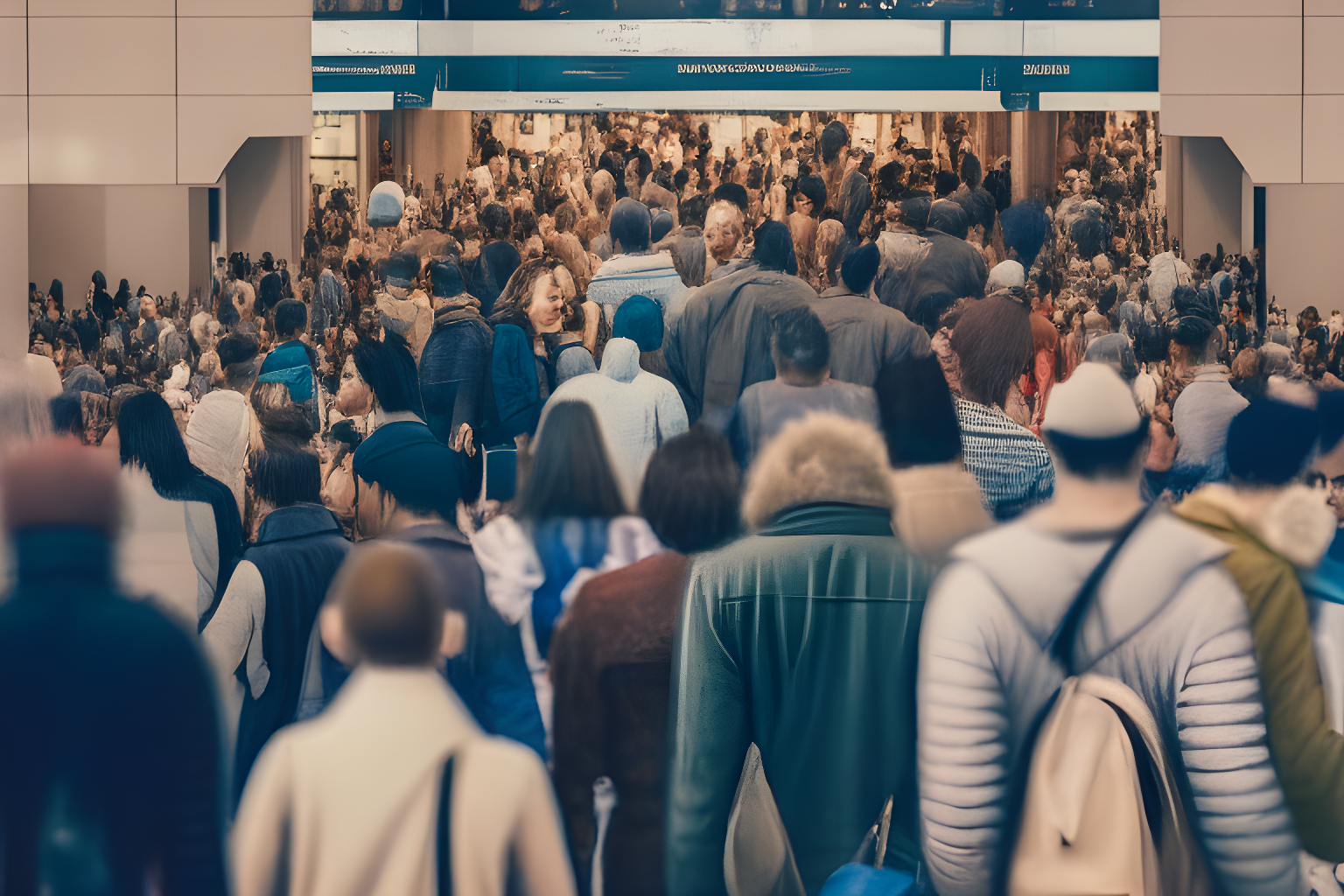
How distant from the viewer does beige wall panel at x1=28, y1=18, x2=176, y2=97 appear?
4.61m

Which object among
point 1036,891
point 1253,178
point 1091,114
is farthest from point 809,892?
point 1091,114

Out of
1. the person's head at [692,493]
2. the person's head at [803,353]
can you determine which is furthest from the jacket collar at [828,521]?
the person's head at [803,353]

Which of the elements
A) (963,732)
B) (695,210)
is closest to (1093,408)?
(963,732)

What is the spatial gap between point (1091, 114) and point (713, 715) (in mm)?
5411

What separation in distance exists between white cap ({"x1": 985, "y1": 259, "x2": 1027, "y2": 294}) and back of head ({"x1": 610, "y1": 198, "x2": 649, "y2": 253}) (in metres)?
1.50

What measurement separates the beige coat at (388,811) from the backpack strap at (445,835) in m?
0.01

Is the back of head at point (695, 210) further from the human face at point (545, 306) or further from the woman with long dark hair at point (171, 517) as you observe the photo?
the woman with long dark hair at point (171, 517)

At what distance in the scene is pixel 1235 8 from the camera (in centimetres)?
515

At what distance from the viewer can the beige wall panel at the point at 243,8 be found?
4715 millimetres

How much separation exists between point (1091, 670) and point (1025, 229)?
4.08 m

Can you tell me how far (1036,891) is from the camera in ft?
11.5

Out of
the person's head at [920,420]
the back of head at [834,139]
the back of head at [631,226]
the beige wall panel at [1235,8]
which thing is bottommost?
the person's head at [920,420]

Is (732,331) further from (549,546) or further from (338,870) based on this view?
(338,870)

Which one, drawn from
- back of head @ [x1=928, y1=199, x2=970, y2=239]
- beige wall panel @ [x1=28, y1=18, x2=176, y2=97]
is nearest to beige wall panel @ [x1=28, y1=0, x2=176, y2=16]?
beige wall panel @ [x1=28, y1=18, x2=176, y2=97]
